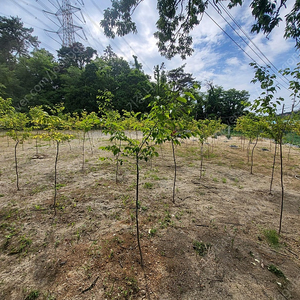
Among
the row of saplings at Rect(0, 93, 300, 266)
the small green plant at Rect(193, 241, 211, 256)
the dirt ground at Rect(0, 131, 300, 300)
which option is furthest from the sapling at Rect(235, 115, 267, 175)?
the small green plant at Rect(193, 241, 211, 256)

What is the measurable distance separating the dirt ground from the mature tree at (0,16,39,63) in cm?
3128

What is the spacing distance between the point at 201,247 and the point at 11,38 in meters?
38.2

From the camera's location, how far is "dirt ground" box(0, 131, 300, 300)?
175 centimetres

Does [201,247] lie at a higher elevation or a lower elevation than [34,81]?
lower

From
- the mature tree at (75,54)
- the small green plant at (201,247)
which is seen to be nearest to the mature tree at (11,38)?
the mature tree at (75,54)

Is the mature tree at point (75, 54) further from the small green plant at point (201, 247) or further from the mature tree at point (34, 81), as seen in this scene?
the small green plant at point (201, 247)

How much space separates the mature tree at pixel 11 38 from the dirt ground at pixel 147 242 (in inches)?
1231

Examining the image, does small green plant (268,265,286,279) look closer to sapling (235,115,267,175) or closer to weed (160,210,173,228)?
weed (160,210,173,228)

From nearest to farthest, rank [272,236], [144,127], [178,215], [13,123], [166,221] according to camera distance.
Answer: [144,127]
[272,236]
[166,221]
[178,215]
[13,123]

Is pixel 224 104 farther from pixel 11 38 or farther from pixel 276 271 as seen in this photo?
pixel 11 38

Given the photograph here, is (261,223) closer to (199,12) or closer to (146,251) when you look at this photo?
(146,251)

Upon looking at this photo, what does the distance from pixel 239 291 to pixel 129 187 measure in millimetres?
3209

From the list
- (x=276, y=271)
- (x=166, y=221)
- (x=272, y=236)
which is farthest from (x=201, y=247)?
(x=272, y=236)

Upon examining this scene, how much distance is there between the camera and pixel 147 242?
95.3 inches
